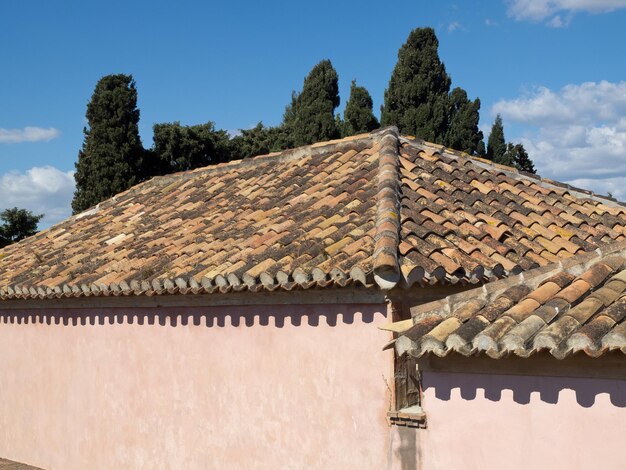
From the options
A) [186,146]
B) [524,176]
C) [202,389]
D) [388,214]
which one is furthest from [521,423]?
[186,146]

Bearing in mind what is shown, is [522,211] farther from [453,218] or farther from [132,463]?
[132,463]

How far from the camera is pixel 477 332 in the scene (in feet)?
17.3

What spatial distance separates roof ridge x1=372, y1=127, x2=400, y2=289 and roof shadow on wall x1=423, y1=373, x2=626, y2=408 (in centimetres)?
118

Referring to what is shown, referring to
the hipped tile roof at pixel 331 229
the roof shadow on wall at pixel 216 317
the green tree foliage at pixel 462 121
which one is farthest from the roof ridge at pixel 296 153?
the green tree foliage at pixel 462 121

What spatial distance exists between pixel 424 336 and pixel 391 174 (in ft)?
13.8

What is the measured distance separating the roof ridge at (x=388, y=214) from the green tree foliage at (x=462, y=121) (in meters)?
14.9

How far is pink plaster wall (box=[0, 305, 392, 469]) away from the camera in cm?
747

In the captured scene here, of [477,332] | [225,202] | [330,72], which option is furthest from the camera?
[330,72]

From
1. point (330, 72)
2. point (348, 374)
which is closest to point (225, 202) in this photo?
point (348, 374)

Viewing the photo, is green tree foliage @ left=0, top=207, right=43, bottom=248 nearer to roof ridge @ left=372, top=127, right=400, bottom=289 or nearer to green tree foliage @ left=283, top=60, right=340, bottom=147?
green tree foliage @ left=283, top=60, right=340, bottom=147

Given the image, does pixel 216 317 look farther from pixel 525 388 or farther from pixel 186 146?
pixel 186 146

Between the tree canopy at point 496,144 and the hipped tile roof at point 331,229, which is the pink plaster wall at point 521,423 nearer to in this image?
the hipped tile roof at point 331,229

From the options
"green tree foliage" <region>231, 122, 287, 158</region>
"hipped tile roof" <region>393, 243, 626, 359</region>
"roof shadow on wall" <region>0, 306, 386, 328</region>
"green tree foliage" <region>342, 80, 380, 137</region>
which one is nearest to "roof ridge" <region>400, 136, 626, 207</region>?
"roof shadow on wall" <region>0, 306, 386, 328</region>

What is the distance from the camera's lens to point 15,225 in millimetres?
29938
